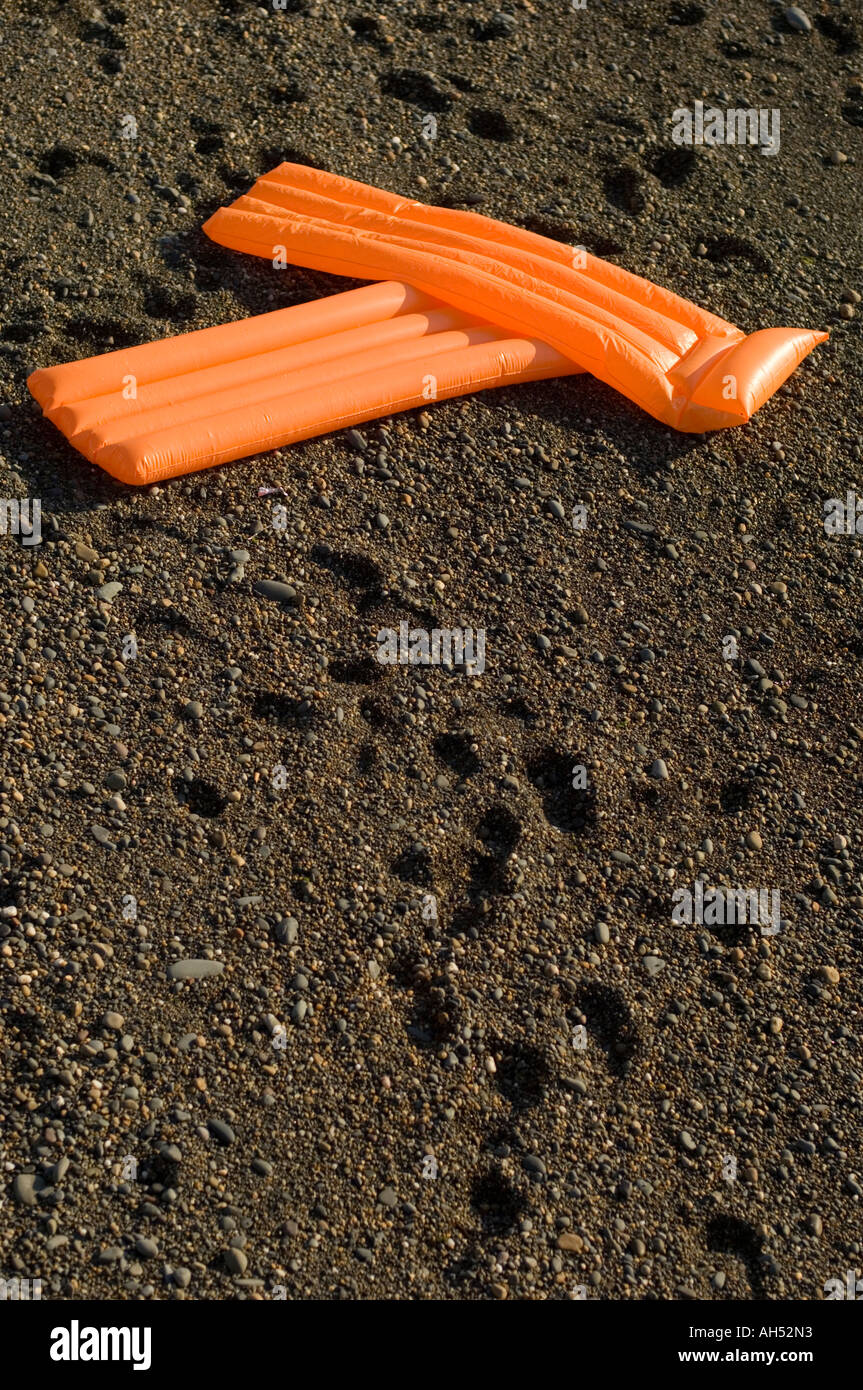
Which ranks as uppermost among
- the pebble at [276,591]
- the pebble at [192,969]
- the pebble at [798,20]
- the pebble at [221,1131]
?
the pebble at [798,20]

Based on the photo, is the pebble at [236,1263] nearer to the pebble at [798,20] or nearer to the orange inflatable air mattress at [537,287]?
the orange inflatable air mattress at [537,287]

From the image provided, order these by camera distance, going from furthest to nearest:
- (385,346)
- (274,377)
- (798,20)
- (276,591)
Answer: (798,20)
(385,346)
(274,377)
(276,591)

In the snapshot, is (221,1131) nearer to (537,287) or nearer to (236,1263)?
(236,1263)

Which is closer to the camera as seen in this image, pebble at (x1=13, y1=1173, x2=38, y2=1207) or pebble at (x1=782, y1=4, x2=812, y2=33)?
pebble at (x1=13, y1=1173, x2=38, y2=1207)

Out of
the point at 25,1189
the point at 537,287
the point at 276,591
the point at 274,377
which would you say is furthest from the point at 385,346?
the point at 25,1189

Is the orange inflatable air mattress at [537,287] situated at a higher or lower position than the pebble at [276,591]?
higher

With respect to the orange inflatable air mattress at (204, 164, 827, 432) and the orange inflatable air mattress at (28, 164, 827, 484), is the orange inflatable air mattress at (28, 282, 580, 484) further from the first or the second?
the orange inflatable air mattress at (204, 164, 827, 432)

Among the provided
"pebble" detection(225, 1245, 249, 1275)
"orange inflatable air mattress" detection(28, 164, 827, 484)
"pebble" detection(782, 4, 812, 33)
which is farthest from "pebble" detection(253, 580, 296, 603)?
"pebble" detection(782, 4, 812, 33)

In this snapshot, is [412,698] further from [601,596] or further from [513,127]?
[513,127]

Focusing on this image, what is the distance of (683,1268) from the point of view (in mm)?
4555

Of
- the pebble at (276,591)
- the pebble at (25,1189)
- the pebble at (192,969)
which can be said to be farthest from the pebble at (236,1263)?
the pebble at (276,591)

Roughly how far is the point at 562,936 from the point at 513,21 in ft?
21.8

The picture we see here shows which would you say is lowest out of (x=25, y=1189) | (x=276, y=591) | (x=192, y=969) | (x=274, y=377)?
(x=25, y=1189)
